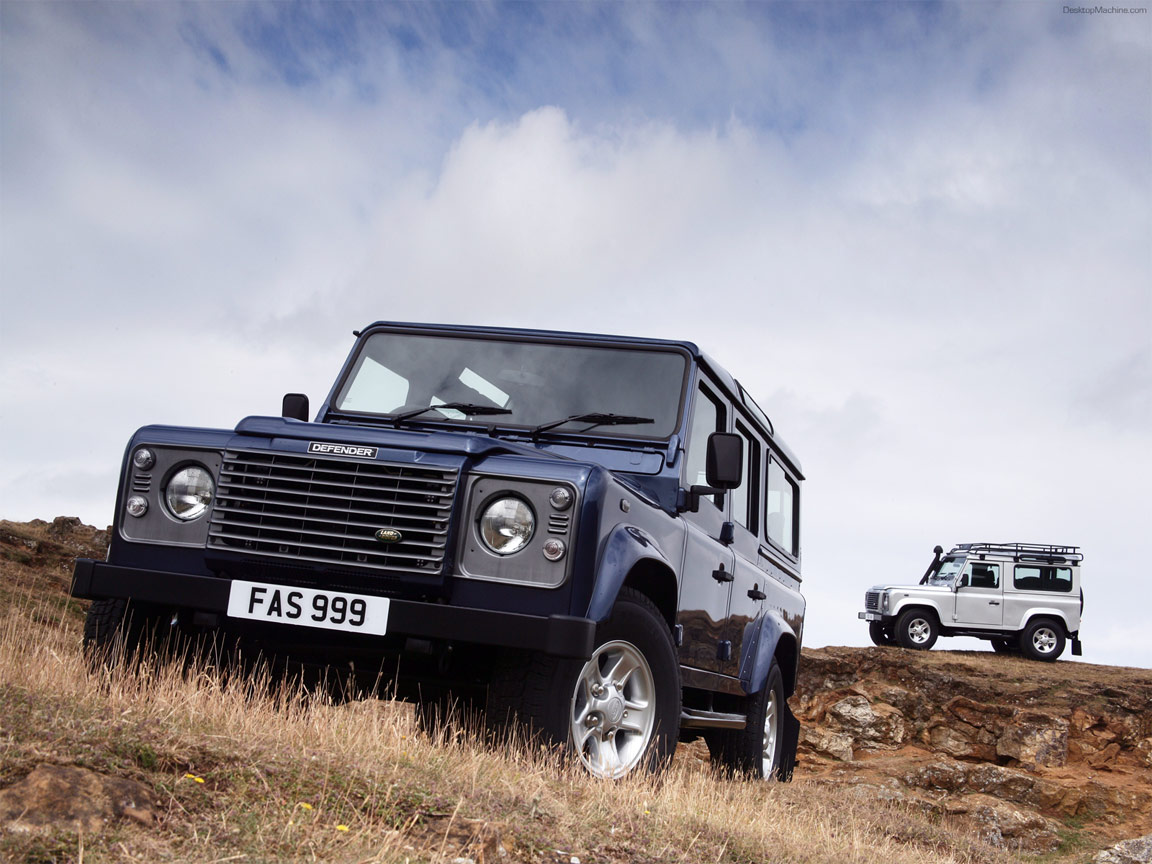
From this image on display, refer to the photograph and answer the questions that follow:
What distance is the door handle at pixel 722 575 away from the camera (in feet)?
20.2

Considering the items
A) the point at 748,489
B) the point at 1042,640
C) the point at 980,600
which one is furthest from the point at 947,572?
the point at 748,489

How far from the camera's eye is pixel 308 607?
14.3ft

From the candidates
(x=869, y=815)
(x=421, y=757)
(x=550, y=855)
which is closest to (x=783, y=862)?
(x=550, y=855)

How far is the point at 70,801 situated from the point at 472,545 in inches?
70.0

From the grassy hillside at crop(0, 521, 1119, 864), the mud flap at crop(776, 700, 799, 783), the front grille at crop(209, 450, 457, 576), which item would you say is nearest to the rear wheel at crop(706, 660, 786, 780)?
the mud flap at crop(776, 700, 799, 783)

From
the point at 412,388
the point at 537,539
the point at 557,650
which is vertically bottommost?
the point at 557,650

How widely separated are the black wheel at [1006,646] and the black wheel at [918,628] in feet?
5.16

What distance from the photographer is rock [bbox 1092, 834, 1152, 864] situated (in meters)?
9.59

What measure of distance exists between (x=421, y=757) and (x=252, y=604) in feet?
3.16

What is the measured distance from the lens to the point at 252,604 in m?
4.40

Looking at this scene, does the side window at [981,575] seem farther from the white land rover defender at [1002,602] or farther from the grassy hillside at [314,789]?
the grassy hillside at [314,789]

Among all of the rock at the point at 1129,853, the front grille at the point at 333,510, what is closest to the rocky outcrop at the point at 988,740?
the rock at the point at 1129,853

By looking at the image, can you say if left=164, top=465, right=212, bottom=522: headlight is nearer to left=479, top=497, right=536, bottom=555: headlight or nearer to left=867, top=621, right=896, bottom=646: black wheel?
left=479, top=497, right=536, bottom=555: headlight

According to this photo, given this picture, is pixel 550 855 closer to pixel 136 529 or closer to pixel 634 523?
pixel 634 523
